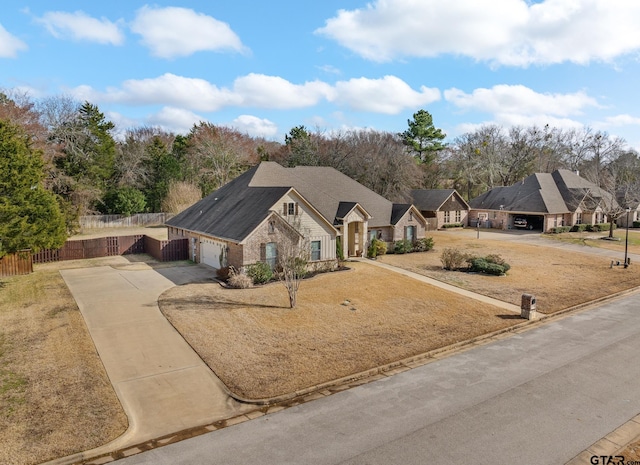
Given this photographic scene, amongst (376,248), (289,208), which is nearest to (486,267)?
(376,248)

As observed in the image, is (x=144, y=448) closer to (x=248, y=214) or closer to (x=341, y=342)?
(x=341, y=342)

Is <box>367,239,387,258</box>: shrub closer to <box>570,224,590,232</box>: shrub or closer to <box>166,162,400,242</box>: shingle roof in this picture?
<box>166,162,400,242</box>: shingle roof

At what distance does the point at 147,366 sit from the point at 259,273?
11.1 meters

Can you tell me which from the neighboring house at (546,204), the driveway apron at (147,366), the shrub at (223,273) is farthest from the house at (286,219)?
the neighboring house at (546,204)

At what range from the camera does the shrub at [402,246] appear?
35.8 metres

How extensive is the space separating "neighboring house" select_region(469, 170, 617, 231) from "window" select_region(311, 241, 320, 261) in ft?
93.6

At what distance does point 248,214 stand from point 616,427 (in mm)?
21534

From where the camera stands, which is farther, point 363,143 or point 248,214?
point 363,143

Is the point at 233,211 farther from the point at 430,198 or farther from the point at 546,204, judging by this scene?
the point at 546,204

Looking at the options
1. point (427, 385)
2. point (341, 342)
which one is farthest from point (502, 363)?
point (341, 342)

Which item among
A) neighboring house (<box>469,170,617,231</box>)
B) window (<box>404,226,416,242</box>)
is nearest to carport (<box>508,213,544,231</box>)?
neighboring house (<box>469,170,617,231</box>)

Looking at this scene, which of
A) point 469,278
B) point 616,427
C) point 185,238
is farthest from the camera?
point 185,238

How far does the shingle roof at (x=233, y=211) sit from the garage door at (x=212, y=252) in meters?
0.75

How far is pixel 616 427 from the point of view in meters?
10.7
